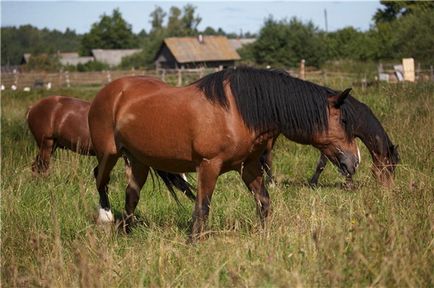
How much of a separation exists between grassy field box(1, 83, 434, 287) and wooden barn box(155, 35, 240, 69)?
51.8 meters

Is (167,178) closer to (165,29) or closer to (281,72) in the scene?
(281,72)

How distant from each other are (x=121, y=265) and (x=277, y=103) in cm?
181

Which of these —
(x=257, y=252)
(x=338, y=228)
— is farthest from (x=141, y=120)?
(x=338, y=228)

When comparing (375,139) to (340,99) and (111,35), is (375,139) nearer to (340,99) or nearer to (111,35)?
(340,99)

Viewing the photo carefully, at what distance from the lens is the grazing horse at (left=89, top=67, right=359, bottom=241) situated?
14.6ft


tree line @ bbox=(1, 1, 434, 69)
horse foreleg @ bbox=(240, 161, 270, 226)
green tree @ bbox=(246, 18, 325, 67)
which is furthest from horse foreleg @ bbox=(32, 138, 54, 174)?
green tree @ bbox=(246, 18, 325, 67)

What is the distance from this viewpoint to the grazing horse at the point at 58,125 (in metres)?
9.25

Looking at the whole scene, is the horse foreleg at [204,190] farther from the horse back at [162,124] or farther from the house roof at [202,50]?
the house roof at [202,50]

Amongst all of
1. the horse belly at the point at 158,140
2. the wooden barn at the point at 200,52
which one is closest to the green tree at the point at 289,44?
the wooden barn at the point at 200,52

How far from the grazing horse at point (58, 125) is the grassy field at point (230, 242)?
227 cm

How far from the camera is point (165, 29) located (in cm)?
9538

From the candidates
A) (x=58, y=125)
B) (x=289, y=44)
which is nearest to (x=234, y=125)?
(x=58, y=125)

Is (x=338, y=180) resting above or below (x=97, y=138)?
below

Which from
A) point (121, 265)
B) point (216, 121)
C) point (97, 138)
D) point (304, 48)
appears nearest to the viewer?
point (121, 265)
